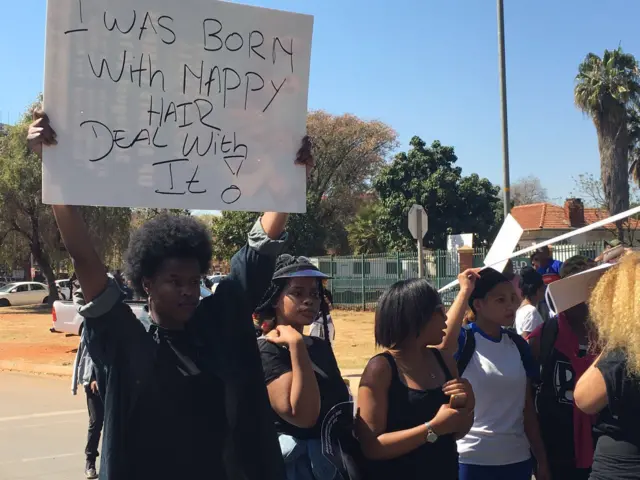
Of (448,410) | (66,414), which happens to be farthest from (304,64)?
(66,414)

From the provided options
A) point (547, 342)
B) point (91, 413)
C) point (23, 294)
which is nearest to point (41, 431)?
point (91, 413)

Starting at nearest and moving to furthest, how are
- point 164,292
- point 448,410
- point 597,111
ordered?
point 164,292 < point 448,410 < point 597,111

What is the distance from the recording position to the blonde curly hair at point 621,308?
2.38 metres

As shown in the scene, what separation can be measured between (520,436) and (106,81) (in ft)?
8.33

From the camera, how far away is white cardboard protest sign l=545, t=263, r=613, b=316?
2.99 meters

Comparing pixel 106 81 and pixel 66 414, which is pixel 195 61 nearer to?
pixel 106 81

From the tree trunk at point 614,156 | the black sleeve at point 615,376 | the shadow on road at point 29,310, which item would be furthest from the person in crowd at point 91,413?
the tree trunk at point 614,156

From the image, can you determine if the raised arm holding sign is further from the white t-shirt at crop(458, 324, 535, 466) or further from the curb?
the curb

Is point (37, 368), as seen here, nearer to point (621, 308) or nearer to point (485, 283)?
point (485, 283)

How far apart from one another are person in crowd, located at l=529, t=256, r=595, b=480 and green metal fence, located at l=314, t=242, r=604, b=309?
46.3 ft

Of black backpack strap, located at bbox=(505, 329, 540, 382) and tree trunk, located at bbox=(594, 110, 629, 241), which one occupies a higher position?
tree trunk, located at bbox=(594, 110, 629, 241)

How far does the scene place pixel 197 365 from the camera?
2.12 meters

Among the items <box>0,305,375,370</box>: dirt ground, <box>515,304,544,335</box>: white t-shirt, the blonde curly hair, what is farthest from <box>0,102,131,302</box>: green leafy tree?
the blonde curly hair

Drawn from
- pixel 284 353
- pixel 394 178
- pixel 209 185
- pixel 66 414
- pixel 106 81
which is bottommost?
pixel 66 414
